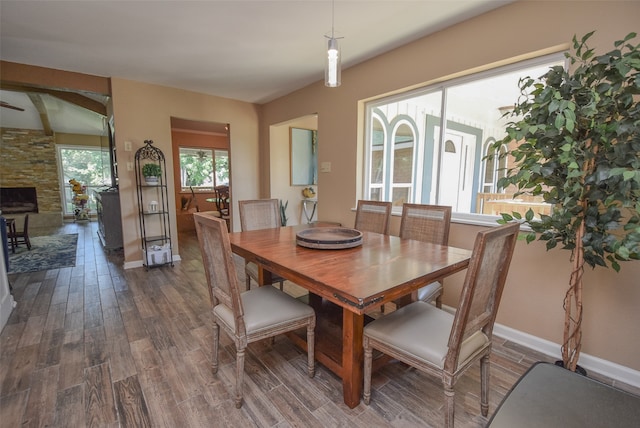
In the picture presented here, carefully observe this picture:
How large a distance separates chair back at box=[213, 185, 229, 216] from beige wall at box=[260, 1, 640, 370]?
3.68 m

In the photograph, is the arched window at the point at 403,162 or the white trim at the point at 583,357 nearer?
the white trim at the point at 583,357

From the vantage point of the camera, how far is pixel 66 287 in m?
3.16

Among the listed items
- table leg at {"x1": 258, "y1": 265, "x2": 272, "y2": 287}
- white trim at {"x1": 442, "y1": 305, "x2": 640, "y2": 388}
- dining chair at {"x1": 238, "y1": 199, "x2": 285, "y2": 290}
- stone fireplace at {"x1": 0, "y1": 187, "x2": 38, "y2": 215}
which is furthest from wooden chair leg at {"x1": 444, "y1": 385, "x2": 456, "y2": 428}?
stone fireplace at {"x1": 0, "y1": 187, "x2": 38, "y2": 215}

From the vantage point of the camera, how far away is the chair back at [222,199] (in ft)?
19.3

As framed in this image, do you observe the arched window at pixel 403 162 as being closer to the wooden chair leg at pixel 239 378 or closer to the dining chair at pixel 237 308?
the dining chair at pixel 237 308

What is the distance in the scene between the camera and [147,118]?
3850mm

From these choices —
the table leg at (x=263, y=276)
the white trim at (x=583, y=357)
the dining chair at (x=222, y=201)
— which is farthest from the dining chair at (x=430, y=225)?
the dining chair at (x=222, y=201)

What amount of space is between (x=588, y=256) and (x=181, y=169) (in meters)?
8.07

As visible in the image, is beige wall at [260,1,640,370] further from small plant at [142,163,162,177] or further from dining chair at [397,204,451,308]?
small plant at [142,163,162,177]

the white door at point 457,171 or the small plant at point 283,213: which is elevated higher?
the white door at point 457,171

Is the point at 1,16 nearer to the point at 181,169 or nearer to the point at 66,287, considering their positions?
the point at 66,287

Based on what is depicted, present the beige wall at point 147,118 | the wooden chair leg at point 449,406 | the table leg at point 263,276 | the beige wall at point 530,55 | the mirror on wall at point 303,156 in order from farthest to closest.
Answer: the mirror on wall at point 303,156
the beige wall at point 147,118
the table leg at point 263,276
the beige wall at point 530,55
the wooden chair leg at point 449,406

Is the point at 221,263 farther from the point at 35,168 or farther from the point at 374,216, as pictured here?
the point at 35,168

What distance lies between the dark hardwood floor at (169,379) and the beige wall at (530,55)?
13.5 inches
